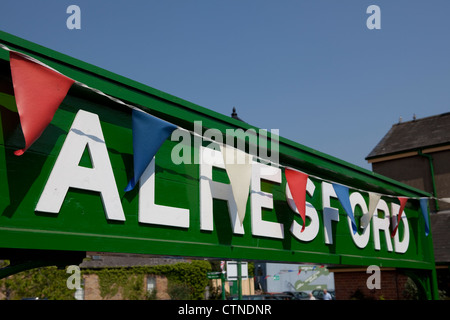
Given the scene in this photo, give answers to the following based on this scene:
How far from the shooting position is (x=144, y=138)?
16.5 feet

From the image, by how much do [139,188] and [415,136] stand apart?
16709 millimetres

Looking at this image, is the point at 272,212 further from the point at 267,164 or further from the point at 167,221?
the point at 167,221

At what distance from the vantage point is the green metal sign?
424 centimetres

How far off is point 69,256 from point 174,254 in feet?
3.65

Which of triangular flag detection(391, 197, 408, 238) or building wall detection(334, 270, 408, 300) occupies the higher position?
triangular flag detection(391, 197, 408, 238)

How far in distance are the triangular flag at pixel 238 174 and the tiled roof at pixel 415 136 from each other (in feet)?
47.2

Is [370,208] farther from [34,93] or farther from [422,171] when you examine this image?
[422,171]

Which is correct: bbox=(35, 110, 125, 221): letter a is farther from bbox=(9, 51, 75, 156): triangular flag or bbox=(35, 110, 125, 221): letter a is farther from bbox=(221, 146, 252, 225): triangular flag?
bbox=(221, 146, 252, 225): triangular flag

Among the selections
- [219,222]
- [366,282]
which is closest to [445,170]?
[366,282]

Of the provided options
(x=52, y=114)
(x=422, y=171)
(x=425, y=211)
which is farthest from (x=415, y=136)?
(x=52, y=114)

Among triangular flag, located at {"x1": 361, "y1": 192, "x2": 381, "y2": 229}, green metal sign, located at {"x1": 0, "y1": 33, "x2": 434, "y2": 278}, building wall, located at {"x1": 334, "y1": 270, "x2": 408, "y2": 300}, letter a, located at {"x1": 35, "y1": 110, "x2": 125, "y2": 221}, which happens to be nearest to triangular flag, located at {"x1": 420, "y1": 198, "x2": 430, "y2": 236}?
triangular flag, located at {"x1": 361, "y1": 192, "x2": 381, "y2": 229}

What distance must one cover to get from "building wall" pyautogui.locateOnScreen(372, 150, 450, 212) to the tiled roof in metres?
0.42

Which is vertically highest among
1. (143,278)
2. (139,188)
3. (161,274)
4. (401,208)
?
(401,208)

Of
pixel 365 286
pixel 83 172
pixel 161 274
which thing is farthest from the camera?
pixel 161 274
